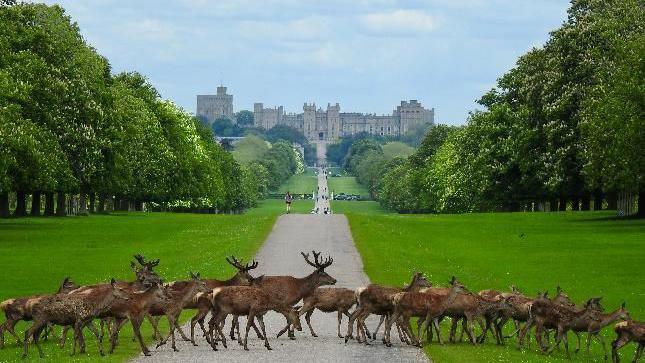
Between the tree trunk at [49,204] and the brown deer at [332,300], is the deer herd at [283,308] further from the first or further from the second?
the tree trunk at [49,204]

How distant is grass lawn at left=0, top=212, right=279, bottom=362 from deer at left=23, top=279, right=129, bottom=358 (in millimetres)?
560

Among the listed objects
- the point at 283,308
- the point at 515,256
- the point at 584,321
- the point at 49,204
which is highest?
the point at 283,308

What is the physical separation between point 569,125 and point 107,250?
4654cm

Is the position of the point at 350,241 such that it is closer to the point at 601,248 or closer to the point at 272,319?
the point at 601,248

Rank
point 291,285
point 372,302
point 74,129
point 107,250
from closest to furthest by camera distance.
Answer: point 372,302 → point 291,285 → point 107,250 → point 74,129

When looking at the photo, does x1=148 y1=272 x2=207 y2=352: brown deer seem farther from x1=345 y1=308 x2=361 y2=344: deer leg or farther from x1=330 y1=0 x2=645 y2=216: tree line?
x1=330 y1=0 x2=645 y2=216: tree line

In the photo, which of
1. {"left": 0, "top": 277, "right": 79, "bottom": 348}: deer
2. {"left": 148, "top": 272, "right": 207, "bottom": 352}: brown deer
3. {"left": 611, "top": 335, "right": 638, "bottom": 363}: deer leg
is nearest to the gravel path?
{"left": 148, "top": 272, "right": 207, "bottom": 352}: brown deer

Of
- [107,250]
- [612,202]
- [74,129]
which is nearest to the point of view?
[107,250]

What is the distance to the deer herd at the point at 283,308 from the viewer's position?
28.2 m

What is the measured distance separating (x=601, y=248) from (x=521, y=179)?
43.4 m

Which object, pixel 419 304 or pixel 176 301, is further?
pixel 419 304

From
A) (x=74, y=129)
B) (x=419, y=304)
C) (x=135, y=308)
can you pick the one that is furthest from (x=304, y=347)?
(x=74, y=129)

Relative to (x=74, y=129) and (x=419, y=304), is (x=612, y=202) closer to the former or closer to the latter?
(x=74, y=129)

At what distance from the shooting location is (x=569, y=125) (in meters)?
102
